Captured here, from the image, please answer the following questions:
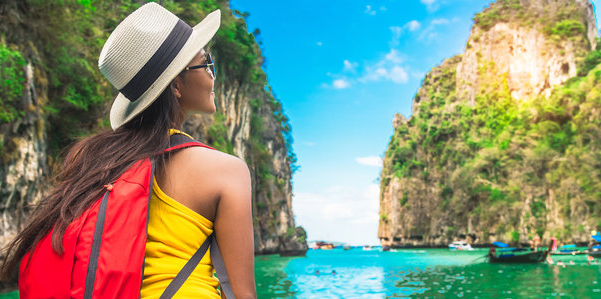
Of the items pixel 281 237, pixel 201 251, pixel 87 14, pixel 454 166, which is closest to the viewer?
pixel 201 251

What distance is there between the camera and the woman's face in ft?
3.66

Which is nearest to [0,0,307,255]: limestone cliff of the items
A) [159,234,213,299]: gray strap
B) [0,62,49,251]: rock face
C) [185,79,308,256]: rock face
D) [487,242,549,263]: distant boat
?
[0,62,49,251]: rock face

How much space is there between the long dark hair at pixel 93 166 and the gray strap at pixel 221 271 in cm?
23

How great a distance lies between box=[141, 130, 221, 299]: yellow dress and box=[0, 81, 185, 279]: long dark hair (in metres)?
0.10

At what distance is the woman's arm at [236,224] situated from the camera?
92 cm

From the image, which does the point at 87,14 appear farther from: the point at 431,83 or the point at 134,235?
the point at 431,83

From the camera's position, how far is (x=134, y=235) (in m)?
0.85

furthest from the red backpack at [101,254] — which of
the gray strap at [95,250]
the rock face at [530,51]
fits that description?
the rock face at [530,51]

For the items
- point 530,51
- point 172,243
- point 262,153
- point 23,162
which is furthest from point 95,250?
point 530,51

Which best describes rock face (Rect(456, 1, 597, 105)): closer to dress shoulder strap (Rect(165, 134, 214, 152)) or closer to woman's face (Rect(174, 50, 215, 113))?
woman's face (Rect(174, 50, 215, 113))

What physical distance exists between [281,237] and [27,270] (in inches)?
1810

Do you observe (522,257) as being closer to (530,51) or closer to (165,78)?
(165,78)

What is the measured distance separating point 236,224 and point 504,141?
53381 millimetres

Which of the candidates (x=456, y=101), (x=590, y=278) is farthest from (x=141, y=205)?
(x=456, y=101)
